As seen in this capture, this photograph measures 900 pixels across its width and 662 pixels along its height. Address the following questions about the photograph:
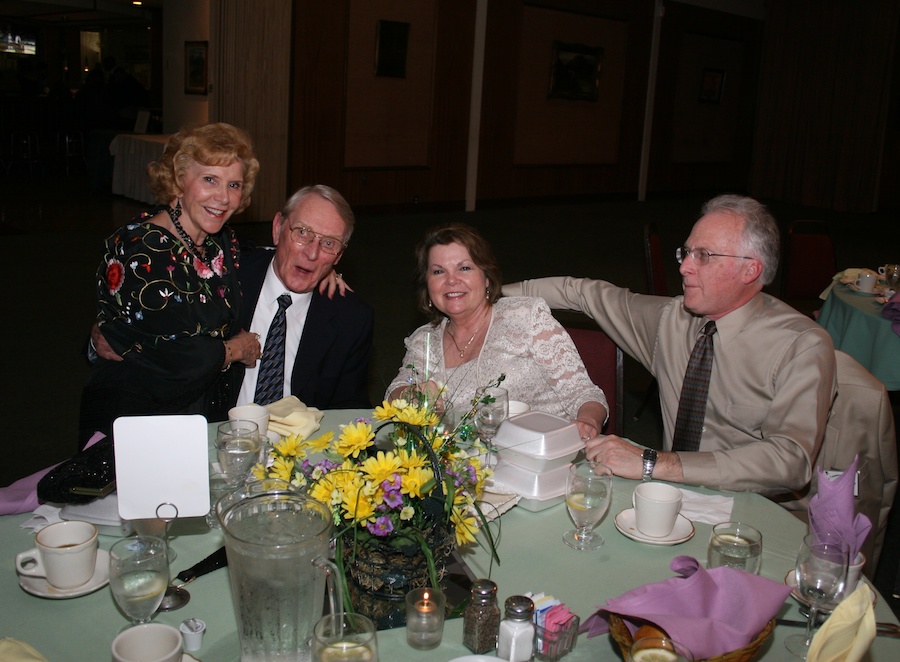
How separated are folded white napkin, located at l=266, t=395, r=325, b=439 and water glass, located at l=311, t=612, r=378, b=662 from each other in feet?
3.12

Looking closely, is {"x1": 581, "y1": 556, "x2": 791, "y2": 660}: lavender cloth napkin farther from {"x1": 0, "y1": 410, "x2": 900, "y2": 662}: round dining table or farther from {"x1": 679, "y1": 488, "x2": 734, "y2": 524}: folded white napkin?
{"x1": 679, "y1": 488, "x2": 734, "y2": 524}: folded white napkin

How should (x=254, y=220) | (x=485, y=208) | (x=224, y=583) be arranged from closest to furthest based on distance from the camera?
(x=224, y=583), (x=254, y=220), (x=485, y=208)

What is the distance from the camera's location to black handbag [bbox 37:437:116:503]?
5.42 feet

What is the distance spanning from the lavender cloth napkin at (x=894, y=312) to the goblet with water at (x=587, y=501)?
2868 millimetres

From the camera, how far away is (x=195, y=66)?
406 inches

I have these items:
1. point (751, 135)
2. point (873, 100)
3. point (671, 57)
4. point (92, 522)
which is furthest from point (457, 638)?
point (751, 135)

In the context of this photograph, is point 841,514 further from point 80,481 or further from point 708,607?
point 80,481

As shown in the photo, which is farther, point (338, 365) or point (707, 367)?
point (338, 365)

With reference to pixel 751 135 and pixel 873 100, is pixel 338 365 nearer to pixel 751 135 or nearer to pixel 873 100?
pixel 873 100

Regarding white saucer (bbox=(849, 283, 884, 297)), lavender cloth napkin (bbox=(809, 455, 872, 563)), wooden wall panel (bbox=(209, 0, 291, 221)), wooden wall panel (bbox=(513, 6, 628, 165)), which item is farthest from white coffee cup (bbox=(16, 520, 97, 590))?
wooden wall panel (bbox=(513, 6, 628, 165))

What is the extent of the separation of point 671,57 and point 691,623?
1518cm

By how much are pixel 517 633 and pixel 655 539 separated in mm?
529

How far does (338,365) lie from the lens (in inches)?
115

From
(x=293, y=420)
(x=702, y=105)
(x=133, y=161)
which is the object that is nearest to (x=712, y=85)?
(x=702, y=105)
